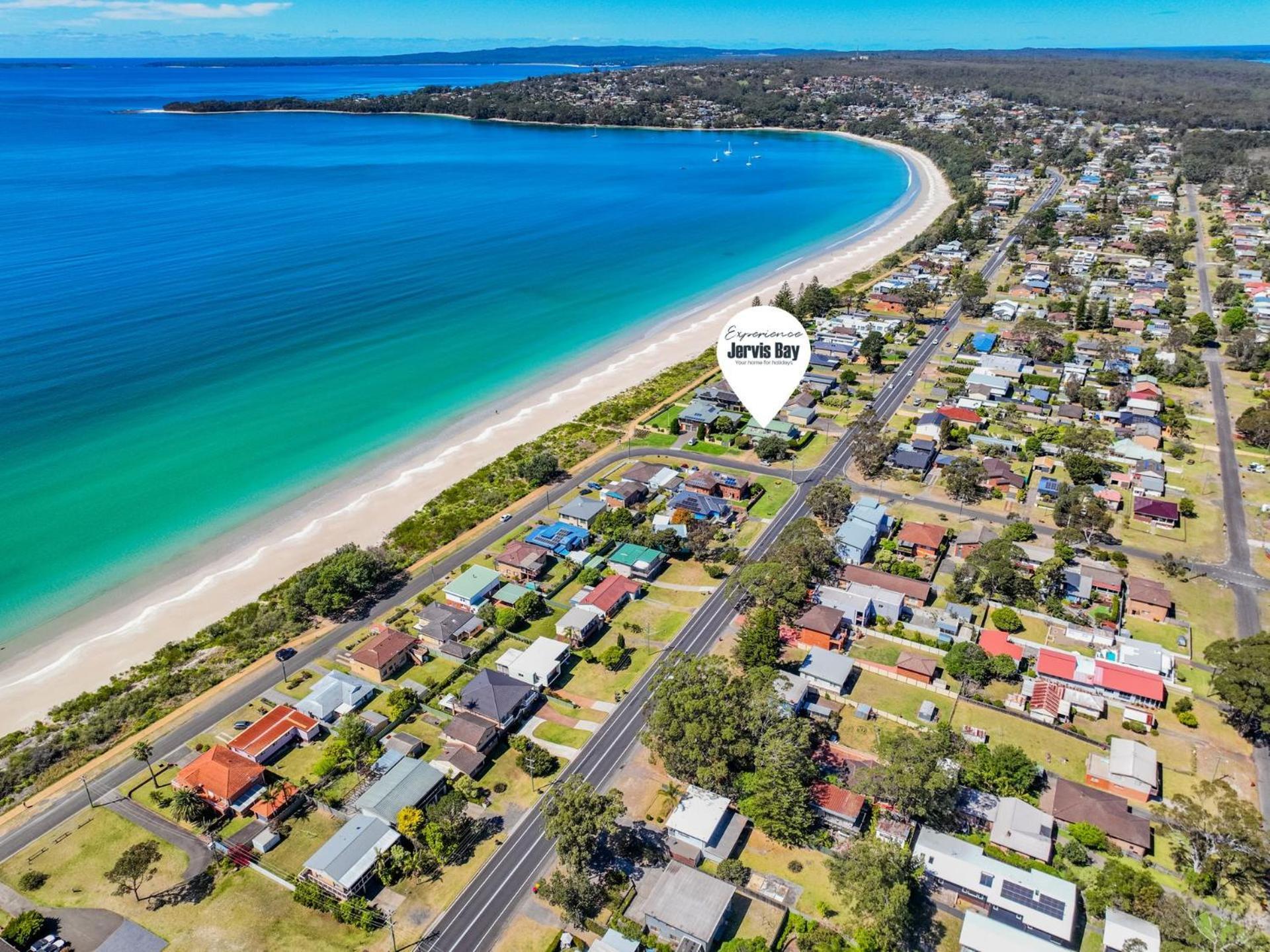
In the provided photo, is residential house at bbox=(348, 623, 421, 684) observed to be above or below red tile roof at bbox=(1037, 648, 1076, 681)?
below

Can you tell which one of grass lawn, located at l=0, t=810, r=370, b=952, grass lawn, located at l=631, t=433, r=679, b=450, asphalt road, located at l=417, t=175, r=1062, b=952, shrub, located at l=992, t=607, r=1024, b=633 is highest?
grass lawn, located at l=631, t=433, r=679, b=450

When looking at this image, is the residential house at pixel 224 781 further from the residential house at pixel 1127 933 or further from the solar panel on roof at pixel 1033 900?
the residential house at pixel 1127 933

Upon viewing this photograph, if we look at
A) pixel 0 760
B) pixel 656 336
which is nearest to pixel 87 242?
pixel 656 336

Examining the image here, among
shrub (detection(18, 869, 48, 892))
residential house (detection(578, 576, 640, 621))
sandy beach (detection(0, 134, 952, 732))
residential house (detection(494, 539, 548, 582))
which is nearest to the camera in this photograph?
shrub (detection(18, 869, 48, 892))

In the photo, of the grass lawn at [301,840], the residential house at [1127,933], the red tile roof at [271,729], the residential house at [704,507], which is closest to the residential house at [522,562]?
the residential house at [704,507]

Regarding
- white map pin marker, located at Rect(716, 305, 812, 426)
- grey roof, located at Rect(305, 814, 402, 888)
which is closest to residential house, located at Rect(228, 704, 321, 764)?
grey roof, located at Rect(305, 814, 402, 888)

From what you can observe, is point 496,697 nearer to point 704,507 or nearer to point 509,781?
point 509,781

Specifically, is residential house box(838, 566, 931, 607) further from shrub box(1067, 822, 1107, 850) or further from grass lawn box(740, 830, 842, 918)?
grass lawn box(740, 830, 842, 918)
